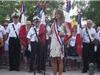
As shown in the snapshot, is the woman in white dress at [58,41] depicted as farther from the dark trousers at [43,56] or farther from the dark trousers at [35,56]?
the dark trousers at [43,56]

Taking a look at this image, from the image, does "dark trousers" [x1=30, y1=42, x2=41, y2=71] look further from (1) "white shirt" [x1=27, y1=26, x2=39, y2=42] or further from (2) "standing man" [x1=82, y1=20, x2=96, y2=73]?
(2) "standing man" [x1=82, y1=20, x2=96, y2=73]

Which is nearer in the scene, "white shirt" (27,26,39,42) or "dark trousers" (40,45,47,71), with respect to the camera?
"white shirt" (27,26,39,42)

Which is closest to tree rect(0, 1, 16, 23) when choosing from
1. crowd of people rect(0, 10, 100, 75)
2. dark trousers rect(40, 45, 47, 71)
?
crowd of people rect(0, 10, 100, 75)

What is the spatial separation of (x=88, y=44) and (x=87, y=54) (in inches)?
17.5

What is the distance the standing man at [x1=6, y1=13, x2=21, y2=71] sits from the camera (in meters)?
15.1

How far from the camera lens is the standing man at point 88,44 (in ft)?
50.5

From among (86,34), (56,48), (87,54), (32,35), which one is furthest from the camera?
(87,54)

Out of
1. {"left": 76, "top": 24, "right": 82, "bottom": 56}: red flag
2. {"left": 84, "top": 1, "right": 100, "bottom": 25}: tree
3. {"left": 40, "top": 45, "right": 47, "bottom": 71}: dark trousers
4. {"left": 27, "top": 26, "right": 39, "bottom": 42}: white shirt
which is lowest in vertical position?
{"left": 40, "top": 45, "right": 47, "bottom": 71}: dark trousers

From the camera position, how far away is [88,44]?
15609 mm

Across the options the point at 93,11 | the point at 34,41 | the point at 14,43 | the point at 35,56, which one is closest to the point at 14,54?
the point at 14,43

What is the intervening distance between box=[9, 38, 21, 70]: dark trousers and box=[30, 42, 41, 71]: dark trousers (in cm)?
56

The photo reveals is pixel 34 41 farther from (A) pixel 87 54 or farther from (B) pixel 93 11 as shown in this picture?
(B) pixel 93 11

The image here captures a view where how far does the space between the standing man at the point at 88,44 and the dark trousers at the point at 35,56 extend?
175 cm

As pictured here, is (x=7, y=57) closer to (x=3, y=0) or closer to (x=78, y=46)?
(x=78, y=46)
